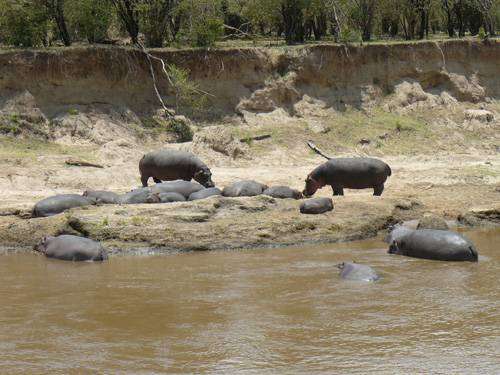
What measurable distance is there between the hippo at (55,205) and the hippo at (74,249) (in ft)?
4.76

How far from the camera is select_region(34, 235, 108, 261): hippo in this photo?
39.9 feet

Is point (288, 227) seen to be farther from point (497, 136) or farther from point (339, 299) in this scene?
point (497, 136)

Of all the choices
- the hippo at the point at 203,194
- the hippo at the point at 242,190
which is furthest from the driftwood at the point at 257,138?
the hippo at the point at 203,194

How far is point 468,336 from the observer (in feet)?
26.2

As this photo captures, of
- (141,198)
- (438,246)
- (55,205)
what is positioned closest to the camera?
(438,246)

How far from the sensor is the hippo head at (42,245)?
1266 cm

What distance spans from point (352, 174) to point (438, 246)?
474 centimetres

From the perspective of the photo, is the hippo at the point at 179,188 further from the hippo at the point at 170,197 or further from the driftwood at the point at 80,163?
the driftwood at the point at 80,163

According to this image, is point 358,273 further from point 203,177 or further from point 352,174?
point 203,177

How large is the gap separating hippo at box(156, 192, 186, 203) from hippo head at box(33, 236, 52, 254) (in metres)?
2.48

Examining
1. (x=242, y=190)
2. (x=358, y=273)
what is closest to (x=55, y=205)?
(x=242, y=190)

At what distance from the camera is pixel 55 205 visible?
45.9 ft

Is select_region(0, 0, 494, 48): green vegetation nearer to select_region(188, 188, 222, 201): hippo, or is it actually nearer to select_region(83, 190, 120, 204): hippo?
select_region(83, 190, 120, 204): hippo

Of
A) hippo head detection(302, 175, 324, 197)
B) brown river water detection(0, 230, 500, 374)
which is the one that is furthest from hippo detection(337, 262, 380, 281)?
hippo head detection(302, 175, 324, 197)
